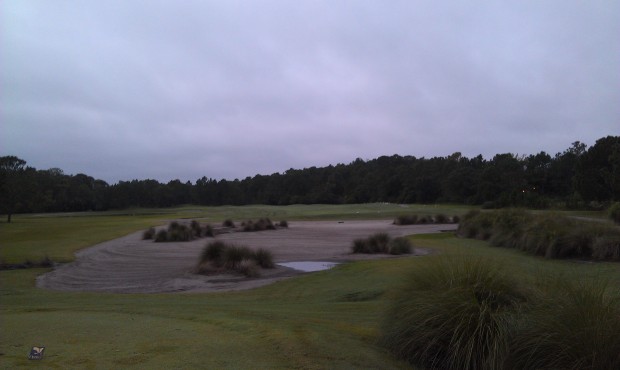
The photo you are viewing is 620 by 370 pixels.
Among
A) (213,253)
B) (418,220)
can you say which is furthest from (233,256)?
(418,220)

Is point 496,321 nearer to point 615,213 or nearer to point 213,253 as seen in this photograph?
point 213,253

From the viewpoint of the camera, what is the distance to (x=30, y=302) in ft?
43.6

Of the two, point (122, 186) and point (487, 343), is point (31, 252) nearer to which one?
point (487, 343)

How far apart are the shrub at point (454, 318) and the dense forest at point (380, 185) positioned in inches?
2443

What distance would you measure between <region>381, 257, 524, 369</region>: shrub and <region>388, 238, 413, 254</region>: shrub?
66.5 feet

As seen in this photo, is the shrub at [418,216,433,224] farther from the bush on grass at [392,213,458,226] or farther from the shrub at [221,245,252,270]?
the shrub at [221,245,252,270]

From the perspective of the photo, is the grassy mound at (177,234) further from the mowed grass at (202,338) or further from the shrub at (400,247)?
the mowed grass at (202,338)

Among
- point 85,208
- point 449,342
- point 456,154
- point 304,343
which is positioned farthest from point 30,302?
point 456,154

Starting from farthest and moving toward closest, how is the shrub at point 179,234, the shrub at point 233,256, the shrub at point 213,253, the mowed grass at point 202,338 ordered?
1. the shrub at point 179,234
2. the shrub at point 213,253
3. the shrub at point 233,256
4. the mowed grass at point 202,338

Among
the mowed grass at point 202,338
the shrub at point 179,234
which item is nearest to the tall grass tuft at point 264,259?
the mowed grass at point 202,338

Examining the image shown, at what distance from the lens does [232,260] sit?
23.5m

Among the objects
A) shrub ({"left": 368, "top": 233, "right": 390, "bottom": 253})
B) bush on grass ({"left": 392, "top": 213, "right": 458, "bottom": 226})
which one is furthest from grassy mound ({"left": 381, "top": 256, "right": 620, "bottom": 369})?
bush on grass ({"left": 392, "top": 213, "right": 458, "bottom": 226})

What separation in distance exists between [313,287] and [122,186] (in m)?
148

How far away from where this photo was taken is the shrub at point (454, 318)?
6410mm
